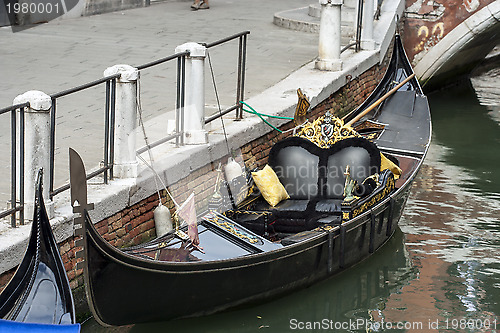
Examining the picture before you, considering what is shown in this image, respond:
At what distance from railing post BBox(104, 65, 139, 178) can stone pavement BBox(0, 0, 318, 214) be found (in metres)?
0.33

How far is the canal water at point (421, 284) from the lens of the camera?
14.2ft

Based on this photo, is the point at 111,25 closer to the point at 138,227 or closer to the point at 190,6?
the point at 190,6

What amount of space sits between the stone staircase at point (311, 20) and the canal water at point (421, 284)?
2278 millimetres

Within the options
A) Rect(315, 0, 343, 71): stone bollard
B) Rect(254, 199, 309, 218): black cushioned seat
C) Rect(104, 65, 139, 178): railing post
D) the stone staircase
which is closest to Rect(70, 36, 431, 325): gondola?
Rect(254, 199, 309, 218): black cushioned seat

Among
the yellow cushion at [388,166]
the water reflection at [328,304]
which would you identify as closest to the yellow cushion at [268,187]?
the water reflection at [328,304]

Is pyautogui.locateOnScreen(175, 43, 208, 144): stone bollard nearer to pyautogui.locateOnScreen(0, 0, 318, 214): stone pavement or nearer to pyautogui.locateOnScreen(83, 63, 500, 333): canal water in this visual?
pyautogui.locateOnScreen(0, 0, 318, 214): stone pavement

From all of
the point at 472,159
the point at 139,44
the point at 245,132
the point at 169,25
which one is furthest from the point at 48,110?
the point at 169,25

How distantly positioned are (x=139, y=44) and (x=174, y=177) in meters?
3.65

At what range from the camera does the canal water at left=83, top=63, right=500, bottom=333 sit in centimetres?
432

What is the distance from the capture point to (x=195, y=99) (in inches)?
194

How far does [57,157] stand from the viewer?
15.4ft

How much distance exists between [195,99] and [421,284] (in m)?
1.65

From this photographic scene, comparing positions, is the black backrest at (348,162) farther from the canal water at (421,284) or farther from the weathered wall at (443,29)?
the weathered wall at (443,29)

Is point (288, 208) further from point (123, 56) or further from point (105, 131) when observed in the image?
Answer: point (123, 56)
